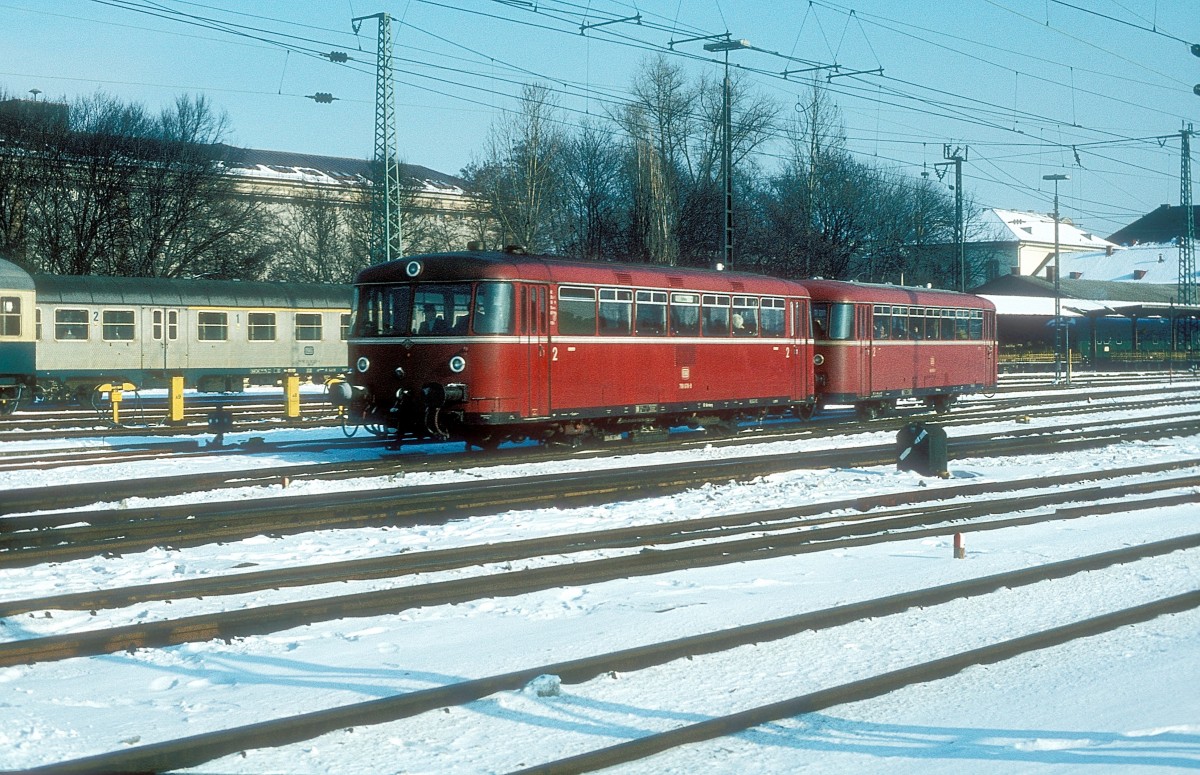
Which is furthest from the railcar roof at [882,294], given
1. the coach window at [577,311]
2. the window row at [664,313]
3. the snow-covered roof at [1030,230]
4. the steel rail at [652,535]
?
the snow-covered roof at [1030,230]

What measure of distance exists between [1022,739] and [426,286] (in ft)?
44.7

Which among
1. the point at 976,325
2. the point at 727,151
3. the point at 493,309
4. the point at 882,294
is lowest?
the point at 493,309

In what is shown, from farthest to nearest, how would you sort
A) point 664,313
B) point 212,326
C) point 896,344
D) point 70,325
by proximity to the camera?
1. point 212,326
2. point 70,325
3. point 896,344
4. point 664,313

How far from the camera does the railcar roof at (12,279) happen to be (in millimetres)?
27328

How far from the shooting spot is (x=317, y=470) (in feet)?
52.2

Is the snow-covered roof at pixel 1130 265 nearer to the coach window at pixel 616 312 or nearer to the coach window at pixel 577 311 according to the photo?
the coach window at pixel 616 312

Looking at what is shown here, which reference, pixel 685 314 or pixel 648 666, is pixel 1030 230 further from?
pixel 648 666

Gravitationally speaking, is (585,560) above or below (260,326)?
below

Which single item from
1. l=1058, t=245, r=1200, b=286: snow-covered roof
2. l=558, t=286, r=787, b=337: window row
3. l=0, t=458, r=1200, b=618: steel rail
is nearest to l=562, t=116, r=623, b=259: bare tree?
l=558, t=286, r=787, b=337: window row

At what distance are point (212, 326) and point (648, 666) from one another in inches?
1170

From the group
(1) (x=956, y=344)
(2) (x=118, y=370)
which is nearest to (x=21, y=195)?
(2) (x=118, y=370)

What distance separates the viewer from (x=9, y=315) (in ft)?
89.4

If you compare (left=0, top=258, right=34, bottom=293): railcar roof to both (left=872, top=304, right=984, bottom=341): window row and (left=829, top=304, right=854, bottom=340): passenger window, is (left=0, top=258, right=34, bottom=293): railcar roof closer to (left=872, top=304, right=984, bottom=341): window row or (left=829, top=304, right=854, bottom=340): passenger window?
(left=829, top=304, right=854, bottom=340): passenger window

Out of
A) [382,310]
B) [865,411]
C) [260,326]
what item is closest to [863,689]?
[382,310]
